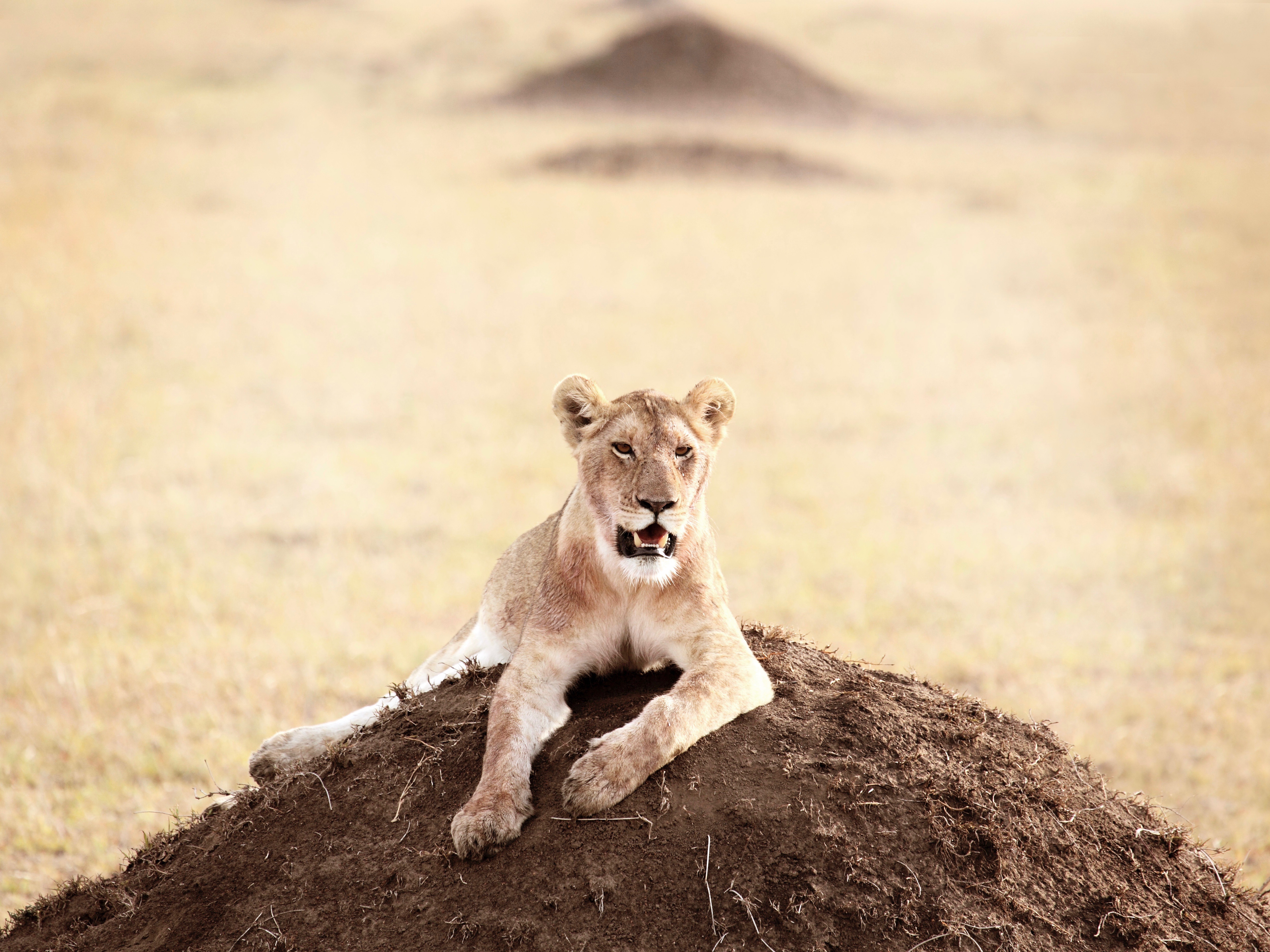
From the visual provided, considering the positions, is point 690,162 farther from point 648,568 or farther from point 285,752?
point 648,568

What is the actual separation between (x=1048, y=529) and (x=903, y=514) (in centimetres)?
186

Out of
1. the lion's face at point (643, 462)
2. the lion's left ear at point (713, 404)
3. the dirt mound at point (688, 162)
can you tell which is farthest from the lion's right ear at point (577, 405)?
the dirt mound at point (688, 162)

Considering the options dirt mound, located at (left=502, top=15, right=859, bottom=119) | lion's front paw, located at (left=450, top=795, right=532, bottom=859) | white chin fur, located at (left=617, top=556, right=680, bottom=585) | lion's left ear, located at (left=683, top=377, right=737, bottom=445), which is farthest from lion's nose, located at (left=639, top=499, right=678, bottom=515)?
dirt mound, located at (left=502, top=15, right=859, bottom=119)

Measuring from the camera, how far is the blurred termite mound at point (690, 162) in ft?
126

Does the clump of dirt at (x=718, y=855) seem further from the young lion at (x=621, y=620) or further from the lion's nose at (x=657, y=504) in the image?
the lion's nose at (x=657, y=504)

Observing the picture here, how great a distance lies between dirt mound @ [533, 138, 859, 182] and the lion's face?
3320 cm

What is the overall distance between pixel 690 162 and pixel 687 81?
1901cm

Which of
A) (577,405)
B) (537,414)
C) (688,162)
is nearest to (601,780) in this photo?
(577,405)

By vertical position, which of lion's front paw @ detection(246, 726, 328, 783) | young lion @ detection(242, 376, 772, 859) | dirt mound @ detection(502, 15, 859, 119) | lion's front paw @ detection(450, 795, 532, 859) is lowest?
lion's front paw @ detection(246, 726, 328, 783)

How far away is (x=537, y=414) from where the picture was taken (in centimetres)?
1859

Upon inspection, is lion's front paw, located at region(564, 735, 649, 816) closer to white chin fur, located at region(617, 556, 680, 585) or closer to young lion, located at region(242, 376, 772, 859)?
young lion, located at region(242, 376, 772, 859)

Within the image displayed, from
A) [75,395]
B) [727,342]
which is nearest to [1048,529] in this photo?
[727,342]

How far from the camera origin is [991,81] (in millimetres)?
62219

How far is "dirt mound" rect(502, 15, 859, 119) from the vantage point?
55156 mm
